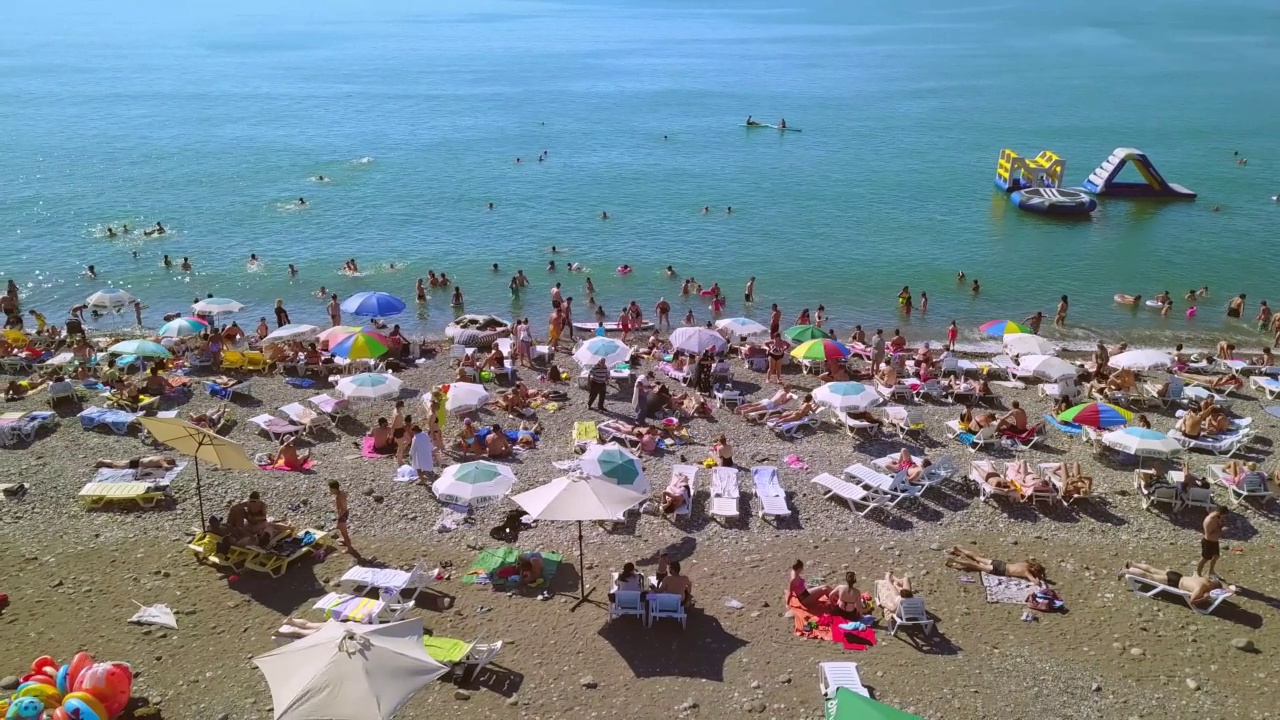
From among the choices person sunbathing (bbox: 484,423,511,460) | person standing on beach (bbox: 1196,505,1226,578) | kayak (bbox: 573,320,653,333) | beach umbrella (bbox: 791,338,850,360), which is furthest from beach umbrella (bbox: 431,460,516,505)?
kayak (bbox: 573,320,653,333)

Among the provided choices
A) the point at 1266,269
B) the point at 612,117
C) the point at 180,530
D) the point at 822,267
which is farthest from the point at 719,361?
the point at 612,117

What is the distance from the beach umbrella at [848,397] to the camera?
17.6m

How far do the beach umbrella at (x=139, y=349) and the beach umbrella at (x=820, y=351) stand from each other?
15.5 meters

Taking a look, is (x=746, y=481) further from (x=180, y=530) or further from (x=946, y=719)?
(x=180, y=530)

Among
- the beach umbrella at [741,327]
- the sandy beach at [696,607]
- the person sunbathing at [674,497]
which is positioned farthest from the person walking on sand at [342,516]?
the beach umbrella at [741,327]

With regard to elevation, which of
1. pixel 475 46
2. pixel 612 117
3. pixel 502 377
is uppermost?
pixel 475 46

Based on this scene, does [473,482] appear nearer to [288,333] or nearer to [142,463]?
[142,463]

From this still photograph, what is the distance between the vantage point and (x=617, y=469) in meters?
13.9

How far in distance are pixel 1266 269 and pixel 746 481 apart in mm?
31490

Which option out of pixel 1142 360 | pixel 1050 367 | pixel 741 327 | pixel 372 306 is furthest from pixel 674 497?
pixel 1142 360

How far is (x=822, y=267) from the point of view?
118 feet

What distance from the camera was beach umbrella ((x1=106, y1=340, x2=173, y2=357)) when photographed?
20.5m

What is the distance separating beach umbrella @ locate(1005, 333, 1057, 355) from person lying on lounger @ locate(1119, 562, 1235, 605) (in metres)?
9.91

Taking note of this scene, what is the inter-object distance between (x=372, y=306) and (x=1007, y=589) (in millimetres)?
17663
